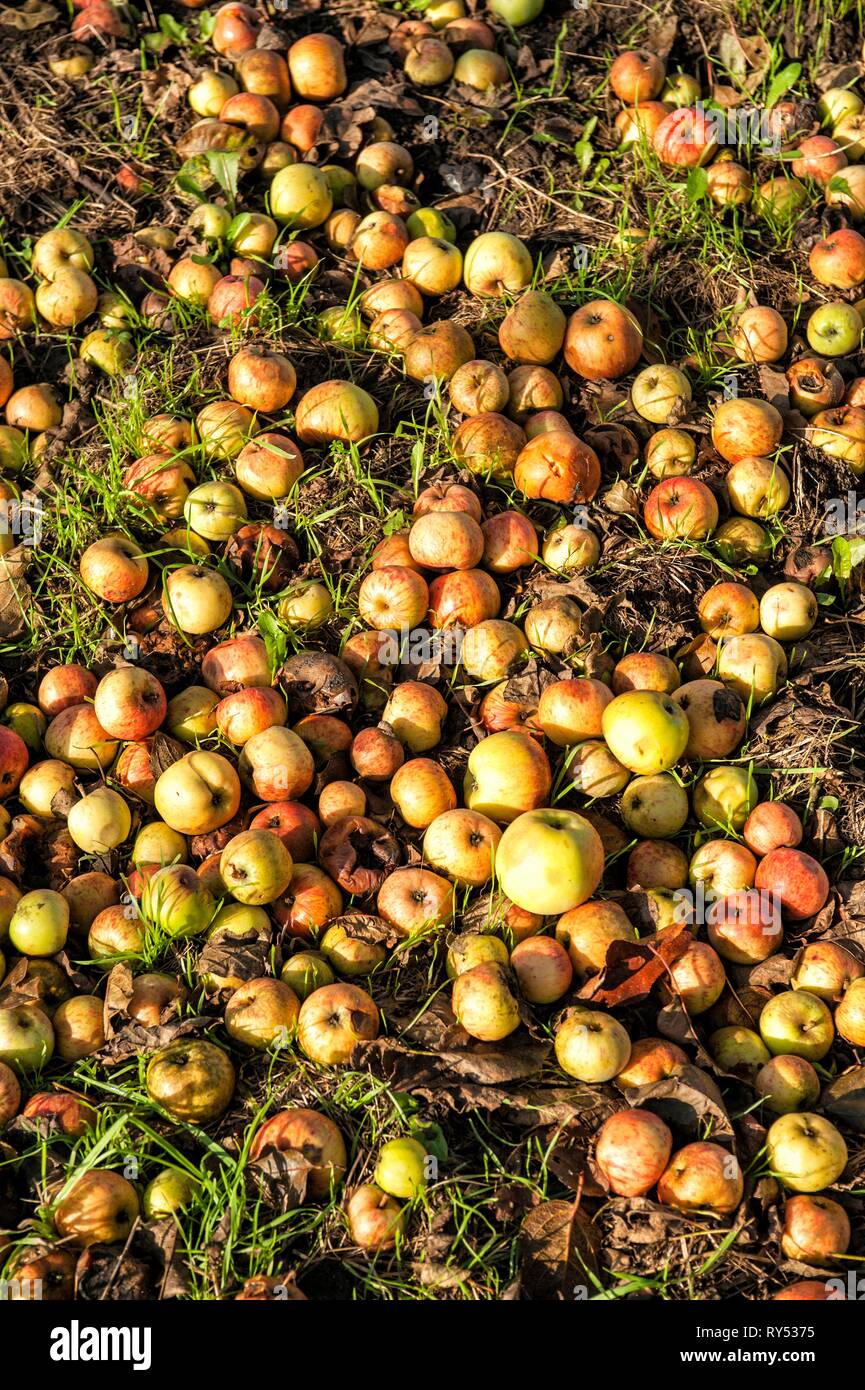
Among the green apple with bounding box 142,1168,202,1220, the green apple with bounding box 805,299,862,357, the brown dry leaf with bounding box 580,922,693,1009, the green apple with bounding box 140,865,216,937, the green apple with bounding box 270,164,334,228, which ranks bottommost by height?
the green apple with bounding box 142,1168,202,1220

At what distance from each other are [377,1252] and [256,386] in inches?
139

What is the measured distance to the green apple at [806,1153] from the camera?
3650 mm

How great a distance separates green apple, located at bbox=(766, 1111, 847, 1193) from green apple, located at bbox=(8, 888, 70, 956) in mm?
2454

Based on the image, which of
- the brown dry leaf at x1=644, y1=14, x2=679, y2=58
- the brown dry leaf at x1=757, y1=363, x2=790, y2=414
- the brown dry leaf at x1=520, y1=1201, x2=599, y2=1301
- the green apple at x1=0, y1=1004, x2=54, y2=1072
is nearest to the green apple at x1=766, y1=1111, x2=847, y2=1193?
the brown dry leaf at x1=520, y1=1201, x2=599, y2=1301

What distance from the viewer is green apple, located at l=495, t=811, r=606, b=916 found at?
401 centimetres

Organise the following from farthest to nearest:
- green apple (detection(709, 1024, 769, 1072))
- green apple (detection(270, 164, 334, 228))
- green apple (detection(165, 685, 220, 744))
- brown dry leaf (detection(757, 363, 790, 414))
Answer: green apple (detection(270, 164, 334, 228)) → brown dry leaf (detection(757, 363, 790, 414)) → green apple (detection(165, 685, 220, 744)) → green apple (detection(709, 1024, 769, 1072))

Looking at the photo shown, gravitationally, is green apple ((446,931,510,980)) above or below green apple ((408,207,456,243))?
below

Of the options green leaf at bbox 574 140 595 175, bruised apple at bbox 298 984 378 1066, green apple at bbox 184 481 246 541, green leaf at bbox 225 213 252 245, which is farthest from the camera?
green leaf at bbox 574 140 595 175

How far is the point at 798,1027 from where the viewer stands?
159 inches

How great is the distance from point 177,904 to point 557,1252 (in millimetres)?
1653

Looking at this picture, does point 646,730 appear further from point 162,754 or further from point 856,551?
point 162,754

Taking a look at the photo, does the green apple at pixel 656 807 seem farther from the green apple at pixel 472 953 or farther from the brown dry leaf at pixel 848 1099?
the brown dry leaf at pixel 848 1099

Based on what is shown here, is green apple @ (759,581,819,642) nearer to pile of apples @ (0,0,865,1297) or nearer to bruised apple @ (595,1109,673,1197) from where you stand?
pile of apples @ (0,0,865,1297)

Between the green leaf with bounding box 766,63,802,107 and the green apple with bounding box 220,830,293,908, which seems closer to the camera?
the green apple with bounding box 220,830,293,908
